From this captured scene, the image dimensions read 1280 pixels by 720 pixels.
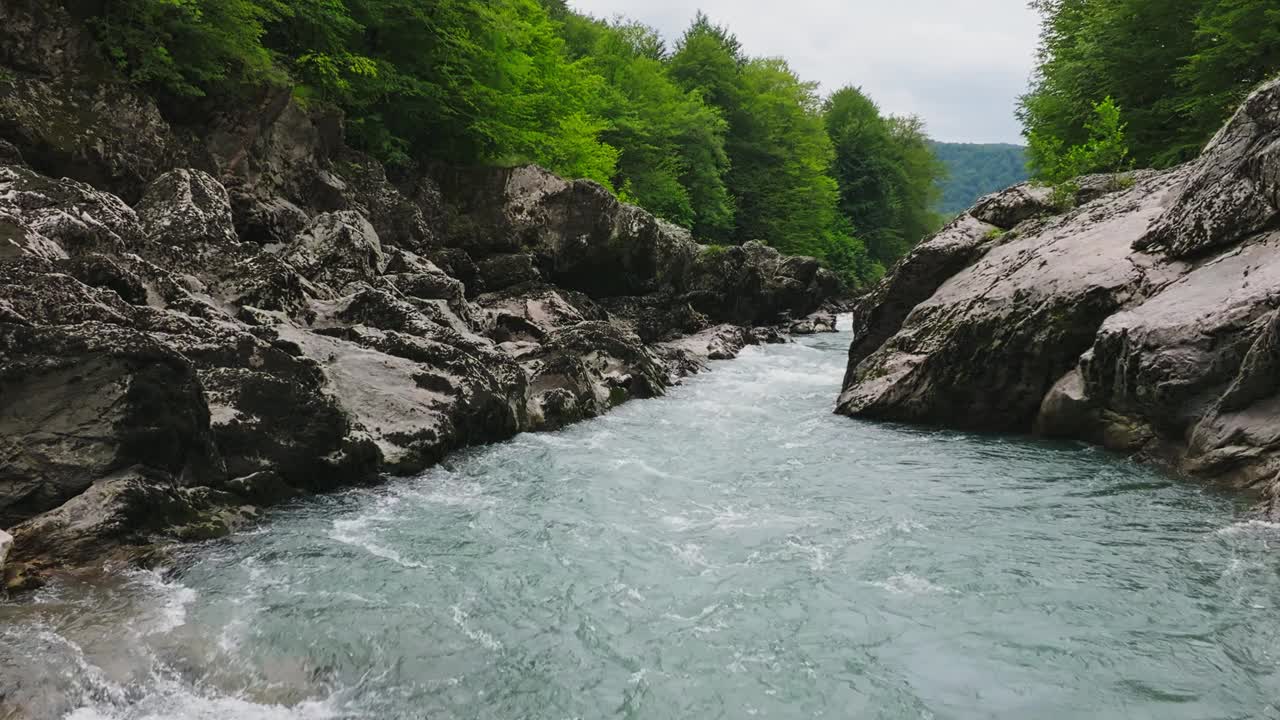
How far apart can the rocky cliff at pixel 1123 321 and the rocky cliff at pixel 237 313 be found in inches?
261

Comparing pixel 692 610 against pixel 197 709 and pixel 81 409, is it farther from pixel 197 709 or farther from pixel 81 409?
pixel 81 409

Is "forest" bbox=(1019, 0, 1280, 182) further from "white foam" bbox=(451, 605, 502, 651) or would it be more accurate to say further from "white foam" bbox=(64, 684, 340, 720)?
"white foam" bbox=(64, 684, 340, 720)

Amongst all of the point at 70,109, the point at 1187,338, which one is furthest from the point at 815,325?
the point at 70,109

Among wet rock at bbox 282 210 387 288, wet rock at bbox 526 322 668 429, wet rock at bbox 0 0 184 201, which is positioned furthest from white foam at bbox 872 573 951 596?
wet rock at bbox 0 0 184 201

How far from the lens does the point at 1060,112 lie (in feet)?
74.6

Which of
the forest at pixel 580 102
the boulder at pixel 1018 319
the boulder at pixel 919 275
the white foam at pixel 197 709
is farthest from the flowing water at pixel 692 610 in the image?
the forest at pixel 580 102

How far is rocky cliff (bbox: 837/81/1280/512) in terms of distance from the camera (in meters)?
8.80

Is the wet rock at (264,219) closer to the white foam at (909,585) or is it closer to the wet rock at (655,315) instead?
the wet rock at (655,315)

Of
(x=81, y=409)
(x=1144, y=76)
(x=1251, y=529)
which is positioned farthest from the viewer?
(x=1144, y=76)

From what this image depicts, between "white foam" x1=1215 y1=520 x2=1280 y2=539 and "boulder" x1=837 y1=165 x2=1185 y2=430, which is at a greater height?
"boulder" x1=837 y1=165 x2=1185 y2=430

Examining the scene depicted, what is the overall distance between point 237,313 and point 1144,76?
2294 cm

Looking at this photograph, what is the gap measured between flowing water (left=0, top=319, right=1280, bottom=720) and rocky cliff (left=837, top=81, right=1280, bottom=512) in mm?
947

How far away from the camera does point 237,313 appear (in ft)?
34.6

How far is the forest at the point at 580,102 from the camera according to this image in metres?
15.1
